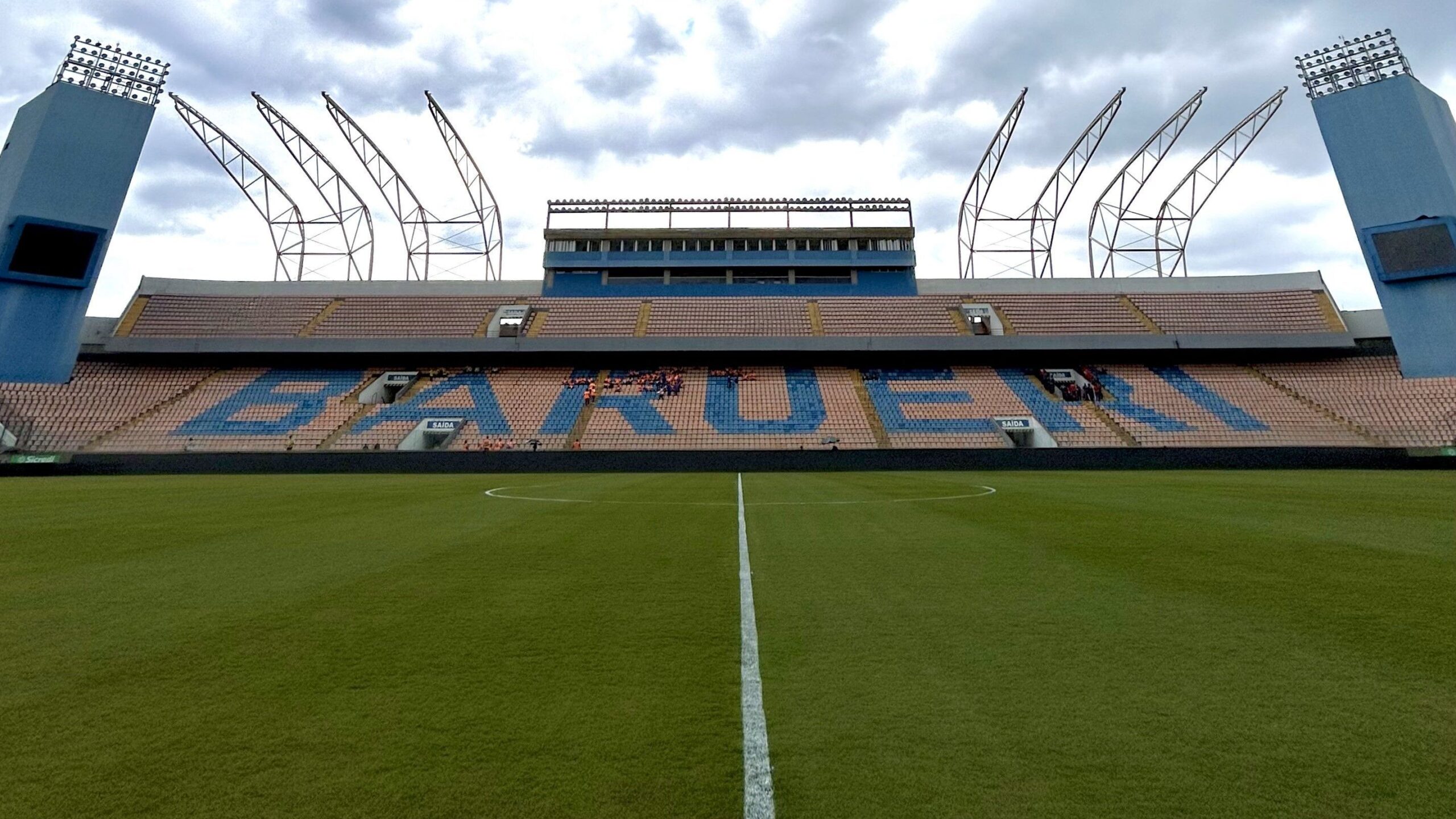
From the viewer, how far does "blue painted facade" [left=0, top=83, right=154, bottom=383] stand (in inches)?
1202

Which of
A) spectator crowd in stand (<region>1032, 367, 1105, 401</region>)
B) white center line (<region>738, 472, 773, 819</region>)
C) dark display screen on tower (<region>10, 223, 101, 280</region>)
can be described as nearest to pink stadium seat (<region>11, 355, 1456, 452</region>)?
spectator crowd in stand (<region>1032, 367, 1105, 401</region>)

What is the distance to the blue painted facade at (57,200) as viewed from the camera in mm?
30531

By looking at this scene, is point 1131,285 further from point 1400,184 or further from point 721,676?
point 721,676

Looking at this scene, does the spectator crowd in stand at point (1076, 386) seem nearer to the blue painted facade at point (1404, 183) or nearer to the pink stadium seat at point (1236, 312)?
the pink stadium seat at point (1236, 312)

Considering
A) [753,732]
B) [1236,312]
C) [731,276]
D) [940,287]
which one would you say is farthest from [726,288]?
[753,732]

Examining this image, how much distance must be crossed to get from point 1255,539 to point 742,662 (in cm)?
679

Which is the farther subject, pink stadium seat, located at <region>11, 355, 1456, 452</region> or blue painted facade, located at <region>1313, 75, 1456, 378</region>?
blue painted facade, located at <region>1313, 75, 1456, 378</region>

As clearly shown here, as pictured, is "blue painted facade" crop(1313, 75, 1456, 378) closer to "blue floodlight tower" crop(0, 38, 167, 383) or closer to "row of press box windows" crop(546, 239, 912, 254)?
"row of press box windows" crop(546, 239, 912, 254)

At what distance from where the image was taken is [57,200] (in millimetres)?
31062

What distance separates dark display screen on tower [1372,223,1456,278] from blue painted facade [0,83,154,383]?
203ft

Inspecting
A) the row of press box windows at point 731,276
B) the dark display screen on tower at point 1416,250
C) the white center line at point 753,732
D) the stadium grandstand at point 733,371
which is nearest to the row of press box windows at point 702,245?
the row of press box windows at point 731,276

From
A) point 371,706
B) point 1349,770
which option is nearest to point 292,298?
point 371,706

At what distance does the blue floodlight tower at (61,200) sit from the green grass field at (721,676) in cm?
3532

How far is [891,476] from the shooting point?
21.1 metres
